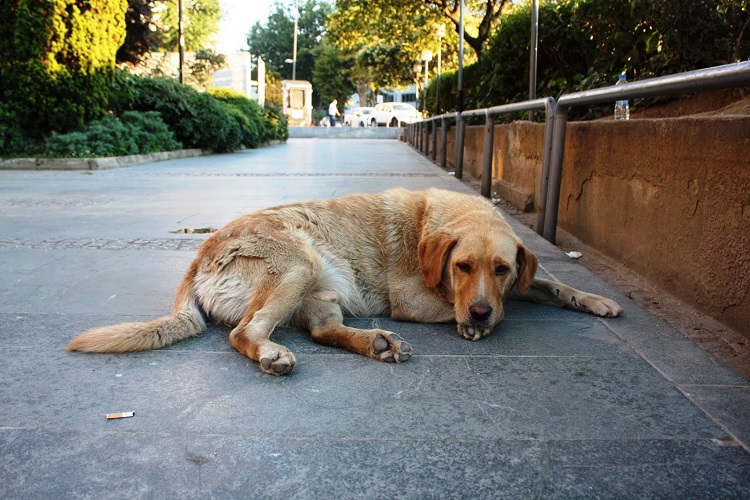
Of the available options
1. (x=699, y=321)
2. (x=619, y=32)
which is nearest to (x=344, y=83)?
(x=619, y=32)

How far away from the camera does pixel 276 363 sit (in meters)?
2.80

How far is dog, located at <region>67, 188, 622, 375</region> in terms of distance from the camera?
10.2 feet

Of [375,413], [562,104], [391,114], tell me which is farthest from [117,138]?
[391,114]

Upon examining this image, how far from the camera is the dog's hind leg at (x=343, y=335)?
3033 millimetres

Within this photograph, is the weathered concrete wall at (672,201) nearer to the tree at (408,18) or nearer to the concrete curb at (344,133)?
the tree at (408,18)

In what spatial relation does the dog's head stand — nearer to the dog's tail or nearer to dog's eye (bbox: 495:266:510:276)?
dog's eye (bbox: 495:266:510:276)

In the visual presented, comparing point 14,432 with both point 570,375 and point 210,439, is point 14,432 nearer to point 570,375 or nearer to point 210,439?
point 210,439

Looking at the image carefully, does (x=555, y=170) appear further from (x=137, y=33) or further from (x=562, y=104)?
(x=137, y=33)

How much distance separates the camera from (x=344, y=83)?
79312 millimetres

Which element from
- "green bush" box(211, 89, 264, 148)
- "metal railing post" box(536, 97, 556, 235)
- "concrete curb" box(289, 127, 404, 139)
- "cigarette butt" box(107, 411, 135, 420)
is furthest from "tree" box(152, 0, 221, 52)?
"cigarette butt" box(107, 411, 135, 420)

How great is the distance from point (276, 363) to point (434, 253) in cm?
121

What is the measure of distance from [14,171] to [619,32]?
11840 mm

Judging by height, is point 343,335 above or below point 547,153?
below

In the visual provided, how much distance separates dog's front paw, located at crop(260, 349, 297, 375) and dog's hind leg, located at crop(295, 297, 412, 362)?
40 centimetres
